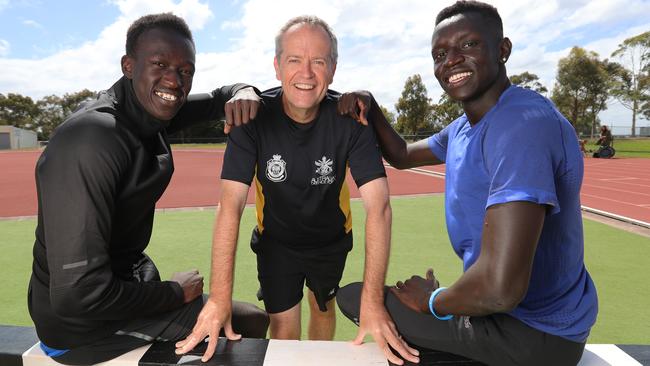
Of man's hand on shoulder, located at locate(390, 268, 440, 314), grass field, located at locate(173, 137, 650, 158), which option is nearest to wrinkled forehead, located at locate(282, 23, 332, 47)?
man's hand on shoulder, located at locate(390, 268, 440, 314)

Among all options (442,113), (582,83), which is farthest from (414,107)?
(582,83)

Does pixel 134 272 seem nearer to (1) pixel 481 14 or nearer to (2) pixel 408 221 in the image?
(1) pixel 481 14

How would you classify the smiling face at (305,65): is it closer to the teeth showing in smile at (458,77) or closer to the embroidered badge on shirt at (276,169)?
the embroidered badge on shirt at (276,169)

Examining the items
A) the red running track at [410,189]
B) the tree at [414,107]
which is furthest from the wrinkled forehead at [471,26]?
the tree at [414,107]

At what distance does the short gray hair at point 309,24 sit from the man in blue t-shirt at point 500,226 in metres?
0.50

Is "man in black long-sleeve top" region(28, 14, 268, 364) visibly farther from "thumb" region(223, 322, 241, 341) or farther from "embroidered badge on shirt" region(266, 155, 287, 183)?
"embroidered badge on shirt" region(266, 155, 287, 183)

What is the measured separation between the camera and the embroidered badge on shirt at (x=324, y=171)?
236 centimetres

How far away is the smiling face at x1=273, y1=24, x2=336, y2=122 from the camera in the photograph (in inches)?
82.3

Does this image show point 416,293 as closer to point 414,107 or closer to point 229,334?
point 229,334

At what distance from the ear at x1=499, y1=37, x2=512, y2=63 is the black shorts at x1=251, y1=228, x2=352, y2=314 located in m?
1.42

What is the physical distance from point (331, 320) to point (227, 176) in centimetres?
135

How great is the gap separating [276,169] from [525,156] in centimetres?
132

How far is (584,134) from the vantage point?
40844mm

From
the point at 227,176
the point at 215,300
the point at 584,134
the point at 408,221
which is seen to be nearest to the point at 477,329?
the point at 215,300
